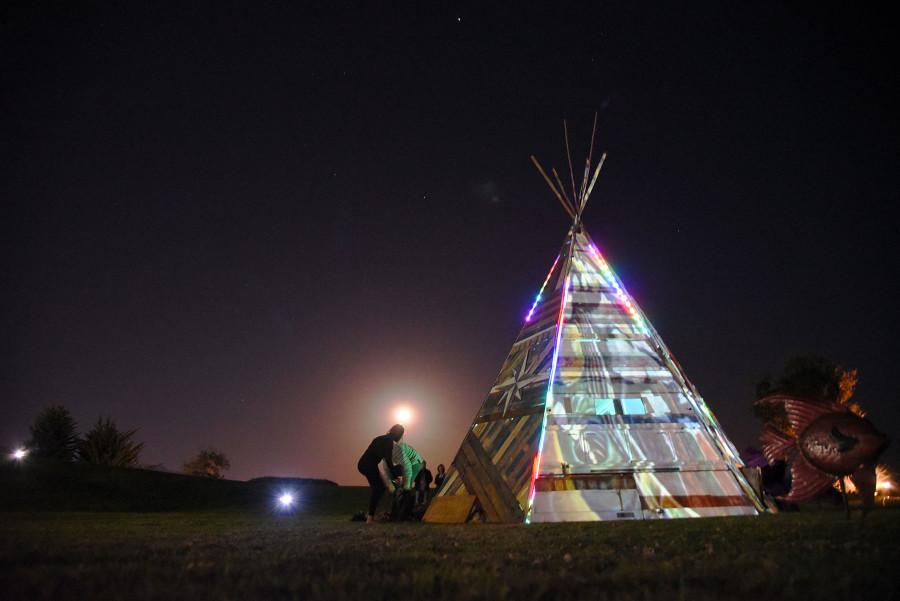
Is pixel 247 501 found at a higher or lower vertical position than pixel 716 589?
higher

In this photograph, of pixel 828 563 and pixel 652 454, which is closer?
pixel 828 563

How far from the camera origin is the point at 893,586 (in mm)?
2615

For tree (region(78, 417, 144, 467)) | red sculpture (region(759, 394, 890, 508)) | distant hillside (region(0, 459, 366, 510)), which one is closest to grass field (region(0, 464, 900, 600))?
red sculpture (region(759, 394, 890, 508))

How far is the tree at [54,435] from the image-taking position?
30047 millimetres

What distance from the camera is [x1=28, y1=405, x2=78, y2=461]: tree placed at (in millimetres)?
30047

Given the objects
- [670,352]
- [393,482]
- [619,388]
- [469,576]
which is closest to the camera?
[469,576]

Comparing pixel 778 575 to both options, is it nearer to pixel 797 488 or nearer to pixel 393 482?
pixel 797 488

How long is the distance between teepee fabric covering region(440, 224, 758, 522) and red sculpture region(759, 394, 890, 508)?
2.27m

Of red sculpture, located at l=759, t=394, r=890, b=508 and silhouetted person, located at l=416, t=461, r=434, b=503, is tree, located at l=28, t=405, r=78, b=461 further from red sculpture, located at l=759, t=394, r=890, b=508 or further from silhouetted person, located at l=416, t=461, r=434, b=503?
red sculpture, located at l=759, t=394, r=890, b=508

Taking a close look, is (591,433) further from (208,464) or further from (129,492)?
(208,464)

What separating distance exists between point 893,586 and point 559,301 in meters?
8.03

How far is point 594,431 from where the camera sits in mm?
8688

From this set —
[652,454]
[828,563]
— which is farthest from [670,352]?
[828,563]

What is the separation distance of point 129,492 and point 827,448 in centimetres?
1837
